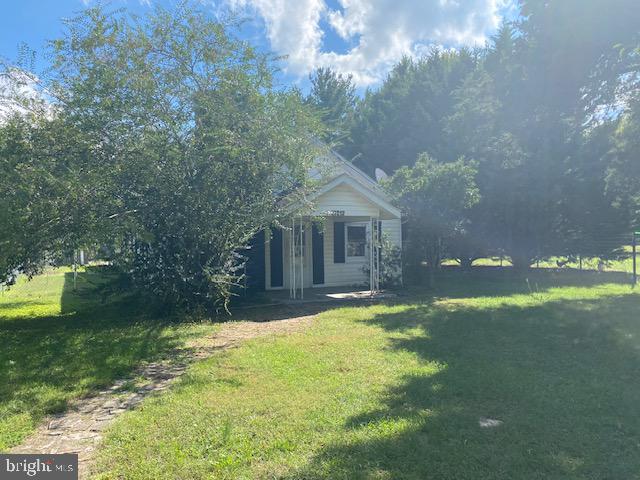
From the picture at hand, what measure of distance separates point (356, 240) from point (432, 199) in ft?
9.12

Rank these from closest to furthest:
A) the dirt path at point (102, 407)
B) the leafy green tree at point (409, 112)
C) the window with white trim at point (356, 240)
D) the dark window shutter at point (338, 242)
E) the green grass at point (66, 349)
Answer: the dirt path at point (102, 407) < the green grass at point (66, 349) < the dark window shutter at point (338, 242) < the window with white trim at point (356, 240) < the leafy green tree at point (409, 112)

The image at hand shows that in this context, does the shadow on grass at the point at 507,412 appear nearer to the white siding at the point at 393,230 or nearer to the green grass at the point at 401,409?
the green grass at the point at 401,409

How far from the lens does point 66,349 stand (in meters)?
6.55

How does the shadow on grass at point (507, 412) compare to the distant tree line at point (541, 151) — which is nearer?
the shadow on grass at point (507, 412)

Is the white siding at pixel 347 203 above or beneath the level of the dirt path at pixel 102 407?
above

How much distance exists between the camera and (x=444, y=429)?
3.72 metres

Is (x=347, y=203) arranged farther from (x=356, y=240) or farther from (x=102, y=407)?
(x=102, y=407)

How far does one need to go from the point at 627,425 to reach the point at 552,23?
12118 millimetres

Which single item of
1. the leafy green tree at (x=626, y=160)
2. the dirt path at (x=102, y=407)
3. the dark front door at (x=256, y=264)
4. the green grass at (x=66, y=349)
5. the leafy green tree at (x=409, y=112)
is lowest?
the dirt path at (x=102, y=407)

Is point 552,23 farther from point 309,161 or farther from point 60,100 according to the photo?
point 60,100

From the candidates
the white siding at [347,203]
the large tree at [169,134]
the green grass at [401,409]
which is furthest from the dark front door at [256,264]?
the green grass at [401,409]

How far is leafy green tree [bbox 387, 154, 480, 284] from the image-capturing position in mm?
12734

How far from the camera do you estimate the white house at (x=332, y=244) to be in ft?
38.5

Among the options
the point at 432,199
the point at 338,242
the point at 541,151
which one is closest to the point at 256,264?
the point at 338,242
